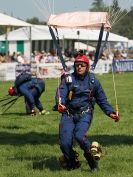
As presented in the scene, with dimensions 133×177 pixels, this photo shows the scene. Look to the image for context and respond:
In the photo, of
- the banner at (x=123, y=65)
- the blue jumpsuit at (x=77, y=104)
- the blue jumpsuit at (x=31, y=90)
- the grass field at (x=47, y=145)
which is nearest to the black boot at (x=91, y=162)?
the grass field at (x=47, y=145)

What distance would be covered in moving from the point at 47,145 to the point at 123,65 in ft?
104

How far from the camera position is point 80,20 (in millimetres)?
10672

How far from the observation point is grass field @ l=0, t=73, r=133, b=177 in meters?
9.33

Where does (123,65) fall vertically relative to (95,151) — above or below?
below

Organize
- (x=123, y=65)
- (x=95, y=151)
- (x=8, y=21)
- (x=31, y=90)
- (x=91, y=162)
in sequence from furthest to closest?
(x=123, y=65) < (x=8, y=21) < (x=31, y=90) < (x=91, y=162) < (x=95, y=151)

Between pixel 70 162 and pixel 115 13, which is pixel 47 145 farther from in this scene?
pixel 115 13

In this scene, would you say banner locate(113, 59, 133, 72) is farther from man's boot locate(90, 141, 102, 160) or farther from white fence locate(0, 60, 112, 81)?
man's boot locate(90, 141, 102, 160)

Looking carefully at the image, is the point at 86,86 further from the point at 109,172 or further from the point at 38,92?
the point at 38,92

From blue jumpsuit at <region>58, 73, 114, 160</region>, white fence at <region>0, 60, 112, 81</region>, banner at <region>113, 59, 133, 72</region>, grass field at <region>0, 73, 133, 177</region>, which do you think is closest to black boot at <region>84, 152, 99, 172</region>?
grass field at <region>0, 73, 133, 177</region>

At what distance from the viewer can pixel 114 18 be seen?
34.9ft

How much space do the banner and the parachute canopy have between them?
31266 millimetres

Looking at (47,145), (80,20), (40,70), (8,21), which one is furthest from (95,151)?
(8,21)

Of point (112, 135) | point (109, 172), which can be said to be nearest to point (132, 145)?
point (112, 135)

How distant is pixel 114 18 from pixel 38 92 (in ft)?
22.9
